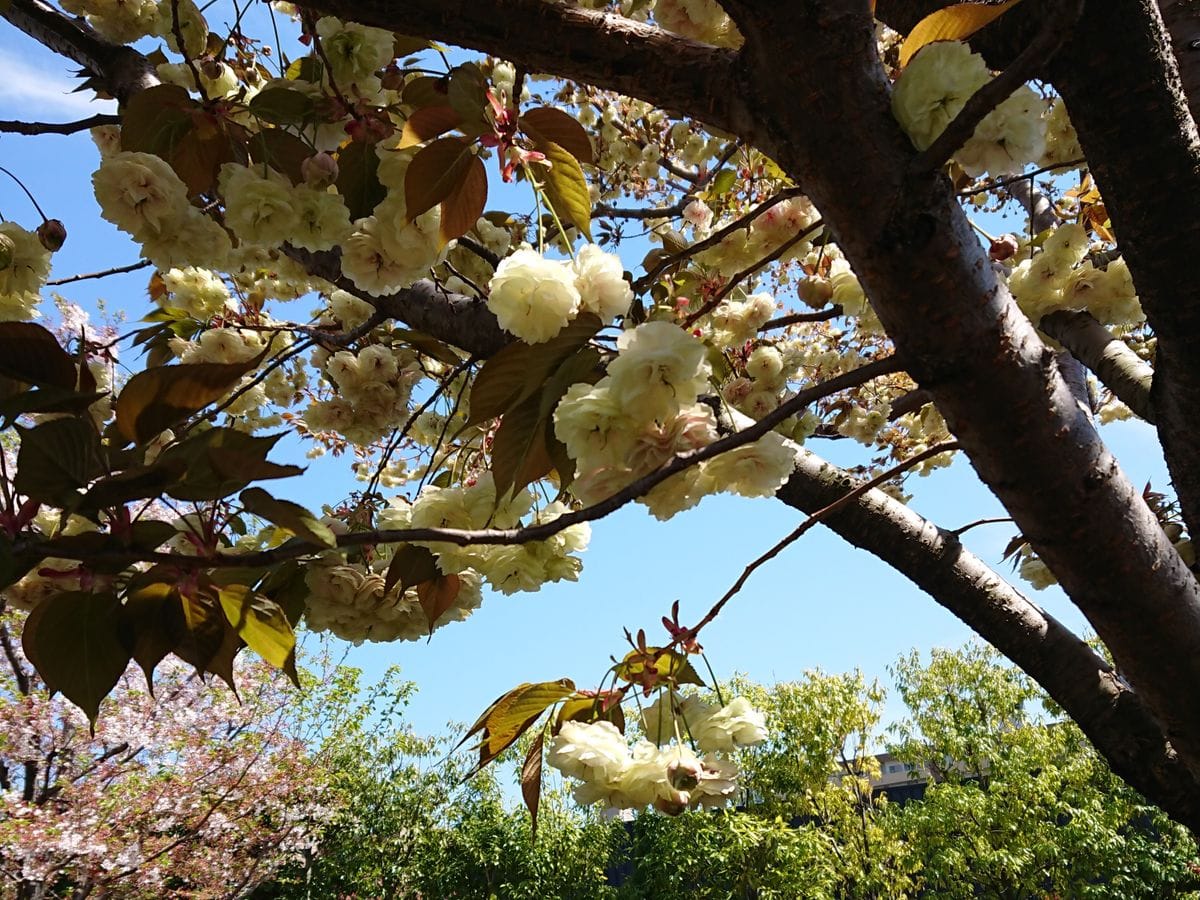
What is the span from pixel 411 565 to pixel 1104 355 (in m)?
1.25

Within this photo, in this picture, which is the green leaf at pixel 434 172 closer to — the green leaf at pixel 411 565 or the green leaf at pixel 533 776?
the green leaf at pixel 411 565

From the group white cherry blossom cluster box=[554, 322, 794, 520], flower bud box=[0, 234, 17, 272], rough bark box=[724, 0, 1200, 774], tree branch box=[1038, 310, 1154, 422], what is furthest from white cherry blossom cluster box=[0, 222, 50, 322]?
tree branch box=[1038, 310, 1154, 422]

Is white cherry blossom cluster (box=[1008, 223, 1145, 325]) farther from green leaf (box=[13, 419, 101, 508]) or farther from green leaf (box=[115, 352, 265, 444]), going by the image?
green leaf (box=[13, 419, 101, 508])

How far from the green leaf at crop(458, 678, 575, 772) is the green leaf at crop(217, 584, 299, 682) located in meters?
0.22

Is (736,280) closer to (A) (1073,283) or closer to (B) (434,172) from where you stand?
(B) (434,172)

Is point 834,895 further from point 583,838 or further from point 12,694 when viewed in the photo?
point 12,694

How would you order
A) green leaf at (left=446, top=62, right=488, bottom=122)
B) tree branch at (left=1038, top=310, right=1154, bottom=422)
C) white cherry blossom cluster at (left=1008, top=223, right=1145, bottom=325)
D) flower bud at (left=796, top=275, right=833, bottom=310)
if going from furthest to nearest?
flower bud at (left=796, top=275, right=833, bottom=310), white cherry blossom cluster at (left=1008, top=223, right=1145, bottom=325), tree branch at (left=1038, top=310, right=1154, bottom=422), green leaf at (left=446, top=62, right=488, bottom=122)

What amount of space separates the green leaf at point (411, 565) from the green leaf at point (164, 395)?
32 centimetres

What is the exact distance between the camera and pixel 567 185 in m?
0.84

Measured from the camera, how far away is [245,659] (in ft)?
27.9

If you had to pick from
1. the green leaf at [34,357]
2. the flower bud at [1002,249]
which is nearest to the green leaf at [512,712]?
the green leaf at [34,357]

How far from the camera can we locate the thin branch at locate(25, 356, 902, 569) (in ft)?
1.44

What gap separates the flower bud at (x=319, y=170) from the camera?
0.90 metres

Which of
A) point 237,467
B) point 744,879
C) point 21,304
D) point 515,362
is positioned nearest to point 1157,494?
point 515,362
